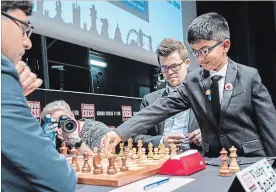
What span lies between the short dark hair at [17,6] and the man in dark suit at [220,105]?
66 centimetres

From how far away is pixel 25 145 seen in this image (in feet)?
1.90

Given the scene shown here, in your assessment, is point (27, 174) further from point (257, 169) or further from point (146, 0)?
point (146, 0)

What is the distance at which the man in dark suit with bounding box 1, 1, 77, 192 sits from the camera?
0.57m

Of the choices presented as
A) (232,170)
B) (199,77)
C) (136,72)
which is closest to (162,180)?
(232,170)

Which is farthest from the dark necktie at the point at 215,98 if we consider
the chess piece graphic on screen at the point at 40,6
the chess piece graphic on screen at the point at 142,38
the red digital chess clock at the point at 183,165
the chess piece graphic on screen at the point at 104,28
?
the chess piece graphic on screen at the point at 142,38

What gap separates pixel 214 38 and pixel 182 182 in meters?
0.72

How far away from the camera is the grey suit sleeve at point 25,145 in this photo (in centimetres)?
57

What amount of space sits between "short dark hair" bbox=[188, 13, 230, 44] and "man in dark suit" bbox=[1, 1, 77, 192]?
89 cm

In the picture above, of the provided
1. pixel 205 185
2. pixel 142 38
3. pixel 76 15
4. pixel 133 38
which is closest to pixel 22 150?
pixel 205 185

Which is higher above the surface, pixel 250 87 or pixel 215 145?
pixel 250 87

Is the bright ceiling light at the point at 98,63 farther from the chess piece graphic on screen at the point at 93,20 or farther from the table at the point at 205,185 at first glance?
the table at the point at 205,185

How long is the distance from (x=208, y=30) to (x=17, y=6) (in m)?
0.87

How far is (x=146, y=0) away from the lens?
293 centimetres

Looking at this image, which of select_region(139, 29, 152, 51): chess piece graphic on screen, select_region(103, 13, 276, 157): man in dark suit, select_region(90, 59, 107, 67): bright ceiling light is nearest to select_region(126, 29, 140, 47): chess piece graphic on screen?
select_region(139, 29, 152, 51): chess piece graphic on screen
